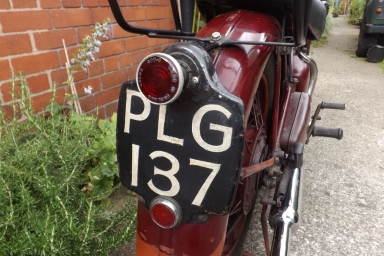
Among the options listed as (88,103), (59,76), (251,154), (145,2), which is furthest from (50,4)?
(251,154)

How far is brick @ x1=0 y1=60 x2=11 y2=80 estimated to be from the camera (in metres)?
1.60

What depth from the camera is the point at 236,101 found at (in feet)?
2.58

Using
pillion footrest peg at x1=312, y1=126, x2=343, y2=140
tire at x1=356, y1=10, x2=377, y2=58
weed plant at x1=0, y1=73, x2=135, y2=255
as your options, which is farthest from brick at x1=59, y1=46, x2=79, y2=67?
tire at x1=356, y1=10, x2=377, y2=58

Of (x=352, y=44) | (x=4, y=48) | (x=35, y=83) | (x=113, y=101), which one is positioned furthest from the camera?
(x=352, y=44)

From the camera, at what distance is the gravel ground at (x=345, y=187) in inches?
65.7

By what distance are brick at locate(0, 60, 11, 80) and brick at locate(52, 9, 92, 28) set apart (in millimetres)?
386

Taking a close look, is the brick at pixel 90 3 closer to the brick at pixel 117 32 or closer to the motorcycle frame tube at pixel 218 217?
the brick at pixel 117 32

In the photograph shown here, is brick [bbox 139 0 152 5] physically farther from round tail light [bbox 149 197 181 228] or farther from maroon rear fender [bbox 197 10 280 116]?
round tail light [bbox 149 197 181 228]

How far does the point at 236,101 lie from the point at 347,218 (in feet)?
4.73

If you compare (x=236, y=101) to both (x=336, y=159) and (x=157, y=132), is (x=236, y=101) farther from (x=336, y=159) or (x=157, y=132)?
(x=336, y=159)

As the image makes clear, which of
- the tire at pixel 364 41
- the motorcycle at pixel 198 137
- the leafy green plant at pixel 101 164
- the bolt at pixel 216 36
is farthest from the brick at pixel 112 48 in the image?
the tire at pixel 364 41

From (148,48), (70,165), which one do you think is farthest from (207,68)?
(148,48)

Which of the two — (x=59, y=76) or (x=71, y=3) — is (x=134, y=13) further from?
(x=59, y=76)

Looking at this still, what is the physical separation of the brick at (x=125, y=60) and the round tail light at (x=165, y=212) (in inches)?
66.9
